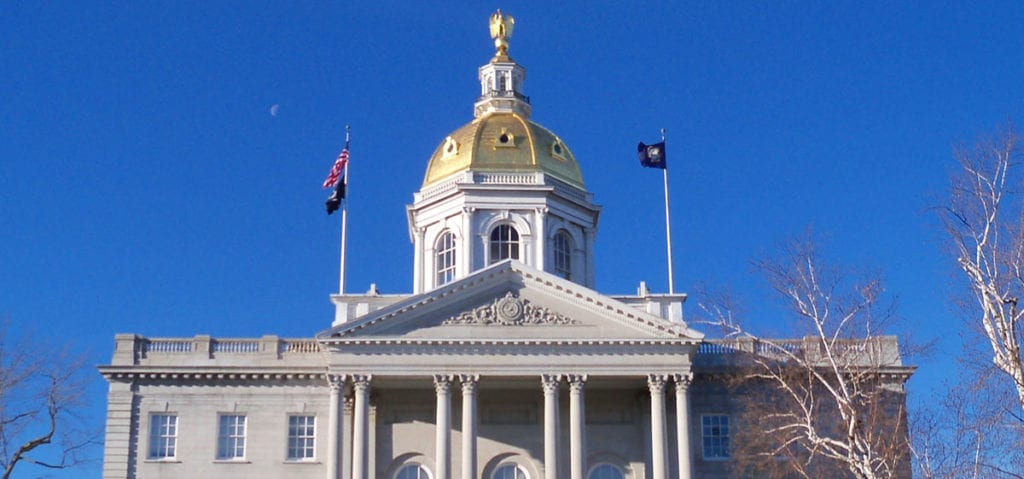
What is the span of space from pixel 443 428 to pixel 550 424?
3.44 m

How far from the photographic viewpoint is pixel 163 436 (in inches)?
1925

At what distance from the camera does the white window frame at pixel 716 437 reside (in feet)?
160

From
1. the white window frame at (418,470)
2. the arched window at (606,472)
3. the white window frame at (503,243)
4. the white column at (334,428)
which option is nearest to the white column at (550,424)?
the arched window at (606,472)

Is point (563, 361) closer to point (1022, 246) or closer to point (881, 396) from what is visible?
point (881, 396)

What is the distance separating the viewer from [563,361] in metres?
46.1

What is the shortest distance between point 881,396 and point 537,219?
16.0m

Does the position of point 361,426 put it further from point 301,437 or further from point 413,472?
point 301,437

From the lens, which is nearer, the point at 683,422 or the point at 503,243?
the point at 683,422

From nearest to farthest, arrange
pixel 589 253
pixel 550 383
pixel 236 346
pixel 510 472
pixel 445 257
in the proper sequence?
pixel 550 383 < pixel 510 472 < pixel 236 346 < pixel 445 257 < pixel 589 253

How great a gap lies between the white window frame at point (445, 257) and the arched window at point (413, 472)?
10085 millimetres

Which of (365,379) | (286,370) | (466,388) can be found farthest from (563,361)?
(286,370)

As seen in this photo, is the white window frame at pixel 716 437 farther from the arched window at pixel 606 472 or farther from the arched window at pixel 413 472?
the arched window at pixel 413 472

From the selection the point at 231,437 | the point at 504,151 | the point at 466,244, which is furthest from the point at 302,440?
the point at 504,151

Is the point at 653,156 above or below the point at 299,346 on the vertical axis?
above
